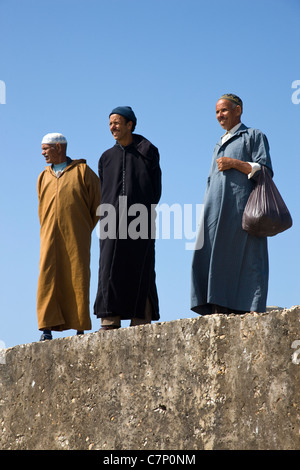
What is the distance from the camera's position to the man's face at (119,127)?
259 inches

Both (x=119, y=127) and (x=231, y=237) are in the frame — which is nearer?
(x=231, y=237)

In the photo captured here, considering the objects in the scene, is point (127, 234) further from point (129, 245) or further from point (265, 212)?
point (265, 212)

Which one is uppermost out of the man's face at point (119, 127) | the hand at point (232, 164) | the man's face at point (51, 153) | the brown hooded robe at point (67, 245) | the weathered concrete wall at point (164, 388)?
the man's face at point (119, 127)

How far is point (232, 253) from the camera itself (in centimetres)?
597

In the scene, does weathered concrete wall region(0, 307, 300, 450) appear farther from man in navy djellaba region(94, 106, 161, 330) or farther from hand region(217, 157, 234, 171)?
hand region(217, 157, 234, 171)

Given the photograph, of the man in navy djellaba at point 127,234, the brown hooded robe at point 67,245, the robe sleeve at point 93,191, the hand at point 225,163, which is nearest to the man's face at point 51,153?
the brown hooded robe at point 67,245

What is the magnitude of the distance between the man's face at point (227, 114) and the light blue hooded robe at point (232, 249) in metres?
0.09

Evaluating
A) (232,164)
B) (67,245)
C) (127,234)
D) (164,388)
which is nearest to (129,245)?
(127,234)

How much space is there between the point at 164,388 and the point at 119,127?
233 centimetres

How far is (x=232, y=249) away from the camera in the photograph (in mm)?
5980

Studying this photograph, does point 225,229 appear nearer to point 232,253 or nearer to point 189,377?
point 232,253

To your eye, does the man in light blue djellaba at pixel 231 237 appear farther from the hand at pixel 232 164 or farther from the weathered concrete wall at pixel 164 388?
the weathered concrete wall at pixel 164 388

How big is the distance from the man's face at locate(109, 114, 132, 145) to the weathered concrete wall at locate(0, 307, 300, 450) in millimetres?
1712

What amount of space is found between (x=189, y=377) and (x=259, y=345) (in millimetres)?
559
